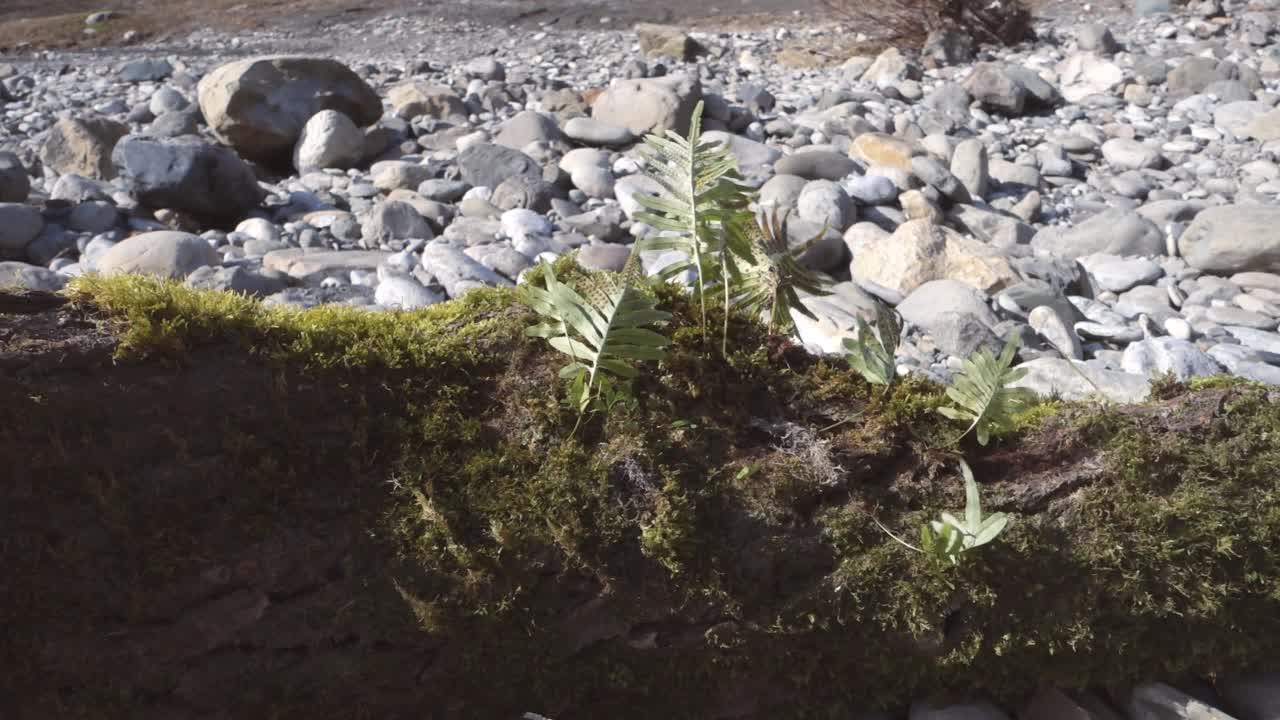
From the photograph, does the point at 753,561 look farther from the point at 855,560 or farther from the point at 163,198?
the point at 163,198

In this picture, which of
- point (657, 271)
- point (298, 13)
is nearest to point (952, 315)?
point (657, 271)

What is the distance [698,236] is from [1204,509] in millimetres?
1381

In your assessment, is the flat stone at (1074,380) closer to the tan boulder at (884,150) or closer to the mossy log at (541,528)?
the mossy log at (541,528)

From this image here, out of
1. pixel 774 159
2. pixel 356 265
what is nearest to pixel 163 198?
pixel 356 265

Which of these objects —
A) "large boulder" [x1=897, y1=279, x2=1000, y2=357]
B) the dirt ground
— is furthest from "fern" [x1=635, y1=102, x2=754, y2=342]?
the dirt ground

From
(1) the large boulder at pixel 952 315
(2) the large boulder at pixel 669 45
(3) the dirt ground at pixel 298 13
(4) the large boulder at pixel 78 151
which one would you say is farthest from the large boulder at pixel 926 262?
(3) the dirt ground at pixel 298 13

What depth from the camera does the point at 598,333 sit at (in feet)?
7.21

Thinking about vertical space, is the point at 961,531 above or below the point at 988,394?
below

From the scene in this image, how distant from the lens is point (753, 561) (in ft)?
7.25

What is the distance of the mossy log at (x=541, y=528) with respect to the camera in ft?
6.65

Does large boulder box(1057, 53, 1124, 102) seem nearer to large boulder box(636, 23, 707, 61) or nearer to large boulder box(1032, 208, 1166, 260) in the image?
large boulder box(1032, 208, 1166, 260)

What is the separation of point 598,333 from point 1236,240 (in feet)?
22.1

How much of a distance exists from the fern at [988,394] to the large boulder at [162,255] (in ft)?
17.6

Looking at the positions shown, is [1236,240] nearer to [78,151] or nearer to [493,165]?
[493,165]
